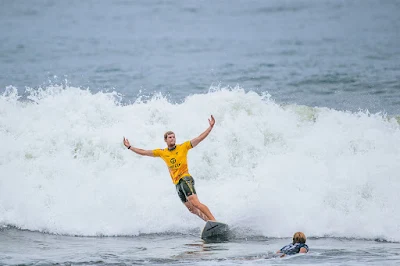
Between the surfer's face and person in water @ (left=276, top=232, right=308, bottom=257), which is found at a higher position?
the surfer's face

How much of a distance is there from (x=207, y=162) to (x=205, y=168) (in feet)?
0.89

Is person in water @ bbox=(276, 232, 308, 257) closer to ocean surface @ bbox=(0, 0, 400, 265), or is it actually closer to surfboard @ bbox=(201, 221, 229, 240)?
ocean surface @ bbox=(0, 0, 400, 265)

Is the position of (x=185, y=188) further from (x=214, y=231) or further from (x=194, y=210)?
(x=214, y=231)

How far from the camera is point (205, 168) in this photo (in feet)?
49.3

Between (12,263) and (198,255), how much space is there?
8.42ft

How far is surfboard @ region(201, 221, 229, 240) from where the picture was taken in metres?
11.8

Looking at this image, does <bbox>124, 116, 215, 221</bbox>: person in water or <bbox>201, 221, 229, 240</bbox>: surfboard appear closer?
<bbox>201, 221, 229, 240</bbox>: surfboard

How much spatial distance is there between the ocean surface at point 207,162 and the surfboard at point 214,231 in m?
0.24

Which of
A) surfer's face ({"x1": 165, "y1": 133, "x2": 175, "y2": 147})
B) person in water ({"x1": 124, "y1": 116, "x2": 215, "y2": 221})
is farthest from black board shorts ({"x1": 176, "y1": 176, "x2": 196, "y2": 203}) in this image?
surfer's face ({"x1": 165, "y1": 133, "x2": 175, "y2": 147})

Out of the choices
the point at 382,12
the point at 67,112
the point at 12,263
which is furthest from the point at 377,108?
the point at 382,12

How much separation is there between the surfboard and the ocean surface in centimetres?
24

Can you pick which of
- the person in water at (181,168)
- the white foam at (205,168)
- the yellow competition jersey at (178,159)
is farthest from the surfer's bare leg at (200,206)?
the white foam at (205,168)

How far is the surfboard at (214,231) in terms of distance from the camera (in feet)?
38.7

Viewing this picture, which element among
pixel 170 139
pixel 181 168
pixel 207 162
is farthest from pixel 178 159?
pixel 207 162
